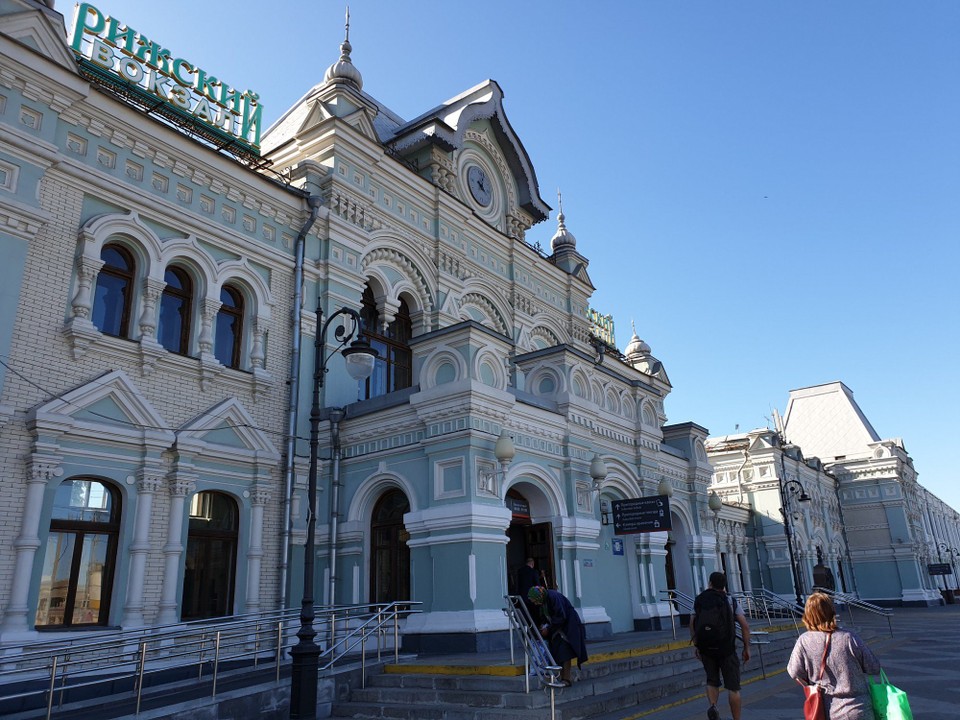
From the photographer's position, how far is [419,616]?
13.1 metres

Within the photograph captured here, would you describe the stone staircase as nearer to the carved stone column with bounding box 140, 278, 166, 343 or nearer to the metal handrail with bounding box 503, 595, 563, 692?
the metal handrail with bounding box 503, 595, 563, 692

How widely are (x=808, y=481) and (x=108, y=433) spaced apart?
43.3 metres

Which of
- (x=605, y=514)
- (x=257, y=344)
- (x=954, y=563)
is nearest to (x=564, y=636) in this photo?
(x=605, y=514)

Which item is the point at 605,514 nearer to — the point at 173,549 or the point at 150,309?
the point at 173,549

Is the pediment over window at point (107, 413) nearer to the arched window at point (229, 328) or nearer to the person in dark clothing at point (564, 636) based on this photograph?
the arched window at point (229, 328)

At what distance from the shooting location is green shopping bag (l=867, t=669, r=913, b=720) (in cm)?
459

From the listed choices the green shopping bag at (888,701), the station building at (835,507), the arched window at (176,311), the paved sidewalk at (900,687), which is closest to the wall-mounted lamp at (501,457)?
the paved sidewalk at (900,687)

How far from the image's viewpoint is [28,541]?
434 inches

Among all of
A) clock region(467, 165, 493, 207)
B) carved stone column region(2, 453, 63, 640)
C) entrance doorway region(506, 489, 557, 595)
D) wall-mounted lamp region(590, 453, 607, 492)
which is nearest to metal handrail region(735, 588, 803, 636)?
wall-mounted lamp region(590, 453, 607, 492)

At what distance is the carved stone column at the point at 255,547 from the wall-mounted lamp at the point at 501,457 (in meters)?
4.36

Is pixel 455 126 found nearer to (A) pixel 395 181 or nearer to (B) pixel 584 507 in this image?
(A) pixel 395 181

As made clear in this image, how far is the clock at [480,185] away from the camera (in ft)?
74.8

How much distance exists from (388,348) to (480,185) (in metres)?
7.10

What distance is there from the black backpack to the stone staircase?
5.35 feet
